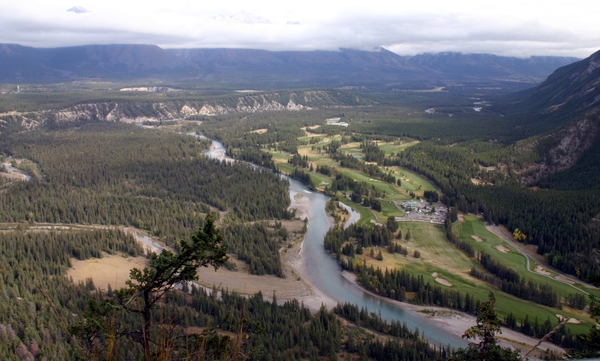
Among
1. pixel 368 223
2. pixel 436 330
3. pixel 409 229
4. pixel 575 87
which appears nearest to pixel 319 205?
pixel 368 223

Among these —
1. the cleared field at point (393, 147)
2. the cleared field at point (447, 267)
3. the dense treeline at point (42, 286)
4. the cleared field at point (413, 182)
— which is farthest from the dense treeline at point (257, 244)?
the cleared field at point (393, 147)

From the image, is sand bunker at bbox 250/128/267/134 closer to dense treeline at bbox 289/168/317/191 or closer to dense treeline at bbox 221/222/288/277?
dense treeline at bbox 289/168/317/191

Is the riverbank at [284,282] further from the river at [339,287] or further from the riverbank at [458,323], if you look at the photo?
the riverbank at [458,323]

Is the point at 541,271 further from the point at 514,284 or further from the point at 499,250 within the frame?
the point at 514,284

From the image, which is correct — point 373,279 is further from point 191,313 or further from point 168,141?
point 168,141

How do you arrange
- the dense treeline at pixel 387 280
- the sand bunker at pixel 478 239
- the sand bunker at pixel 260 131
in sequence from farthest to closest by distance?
the sand bunker at pixel 260 131, the sand bunker at pixel 478 239, the dense treeline at pixel 387 280

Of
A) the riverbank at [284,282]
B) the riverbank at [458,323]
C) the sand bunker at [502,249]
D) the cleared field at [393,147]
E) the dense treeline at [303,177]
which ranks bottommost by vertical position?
the riverbank at [458,323]

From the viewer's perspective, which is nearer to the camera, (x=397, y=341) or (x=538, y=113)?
(x=397, y=341)
